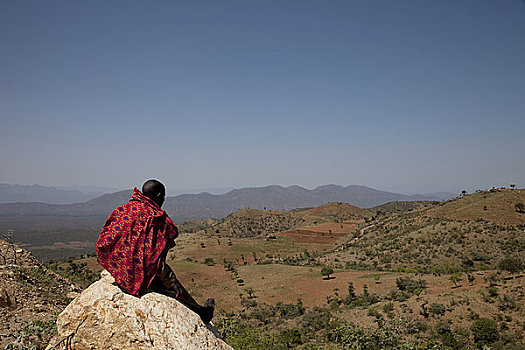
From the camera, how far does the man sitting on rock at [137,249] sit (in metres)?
3.73

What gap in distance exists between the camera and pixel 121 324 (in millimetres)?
3529

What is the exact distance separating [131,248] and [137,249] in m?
0.07

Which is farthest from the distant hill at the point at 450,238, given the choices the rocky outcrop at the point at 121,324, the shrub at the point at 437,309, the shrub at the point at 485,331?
the rocky outcrop at the point at 121,324

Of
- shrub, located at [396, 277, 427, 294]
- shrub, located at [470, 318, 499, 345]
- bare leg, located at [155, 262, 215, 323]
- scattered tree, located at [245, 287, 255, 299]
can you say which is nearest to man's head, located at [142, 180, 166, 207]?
bare leg, located at [155, 262, 215, 323]

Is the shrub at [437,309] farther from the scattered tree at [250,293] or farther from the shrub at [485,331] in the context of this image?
the scattered tree at [250,293]

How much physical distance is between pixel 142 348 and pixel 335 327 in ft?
42.6

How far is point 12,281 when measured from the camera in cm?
951

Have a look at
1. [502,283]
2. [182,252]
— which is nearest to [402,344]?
[502,283]

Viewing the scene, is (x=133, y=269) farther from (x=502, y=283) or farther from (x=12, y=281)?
(x=502, y=283)

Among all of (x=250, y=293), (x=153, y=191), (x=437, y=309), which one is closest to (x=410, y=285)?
(x=437, y=309)

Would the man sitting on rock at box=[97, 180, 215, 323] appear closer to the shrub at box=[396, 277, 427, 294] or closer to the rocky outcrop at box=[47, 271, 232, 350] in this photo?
the rocky outcrop at box=[47, 271, 232, 350]

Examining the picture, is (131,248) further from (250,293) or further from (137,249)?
(250,293)

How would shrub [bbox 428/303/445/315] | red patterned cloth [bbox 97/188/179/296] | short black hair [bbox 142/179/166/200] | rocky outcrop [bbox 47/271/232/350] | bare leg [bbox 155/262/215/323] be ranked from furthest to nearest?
shrub [bbox 428/303/445/315]
short black hair [bbox 142/179/166/200]
bare leg [bbox 155/262/215/323]
red patterned cloth [bbox 97/188/179/296]
rocky outcrop [bbox 47/271/232/350]

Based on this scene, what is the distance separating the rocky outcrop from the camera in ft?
11.5
